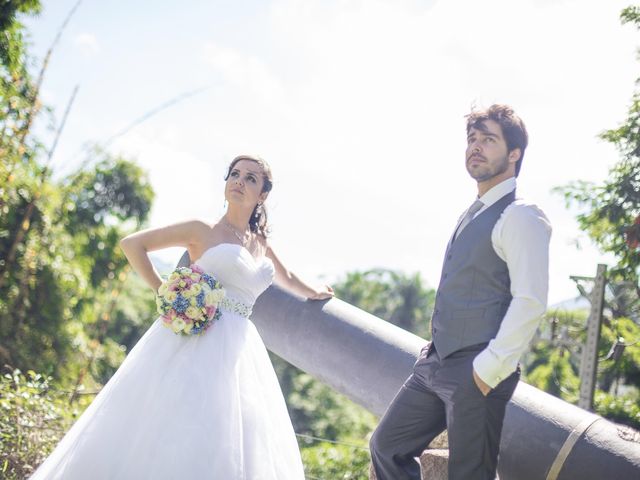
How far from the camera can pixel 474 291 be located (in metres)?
2.61

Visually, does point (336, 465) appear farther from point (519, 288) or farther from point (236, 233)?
point (519, 288)

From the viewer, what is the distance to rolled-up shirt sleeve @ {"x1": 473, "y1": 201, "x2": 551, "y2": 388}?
2.41 metres

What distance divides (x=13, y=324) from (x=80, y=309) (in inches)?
161

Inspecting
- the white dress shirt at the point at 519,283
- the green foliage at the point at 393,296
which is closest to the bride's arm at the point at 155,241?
the white dress shirt at the point at 519,283

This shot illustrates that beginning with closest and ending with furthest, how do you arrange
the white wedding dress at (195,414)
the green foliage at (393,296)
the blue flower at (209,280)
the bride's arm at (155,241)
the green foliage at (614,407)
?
the white wedding dress at (195,414) < the blue flower at (209,280) < the bride's arm at (155,241) < the green foliage at (614,407) < the green foliage at (393,296)

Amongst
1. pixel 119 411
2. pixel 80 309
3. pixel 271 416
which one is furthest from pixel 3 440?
pixel 80 309

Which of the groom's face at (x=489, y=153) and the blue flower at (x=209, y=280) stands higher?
the groom's face at (x=489, y=153)

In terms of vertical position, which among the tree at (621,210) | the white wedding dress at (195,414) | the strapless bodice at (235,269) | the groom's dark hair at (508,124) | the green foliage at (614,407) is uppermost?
the tree at (621,210)

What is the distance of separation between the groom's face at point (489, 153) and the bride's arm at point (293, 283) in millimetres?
1596

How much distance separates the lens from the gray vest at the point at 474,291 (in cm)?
256

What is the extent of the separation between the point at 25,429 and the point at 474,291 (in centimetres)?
352

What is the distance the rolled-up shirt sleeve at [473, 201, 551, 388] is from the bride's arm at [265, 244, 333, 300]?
171 cm

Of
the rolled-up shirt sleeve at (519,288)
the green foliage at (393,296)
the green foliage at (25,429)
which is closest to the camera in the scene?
the rolled-up shirt sleeve at (519,288)

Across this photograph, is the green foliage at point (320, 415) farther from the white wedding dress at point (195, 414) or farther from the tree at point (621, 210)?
the white wedding dress at point (195, 414)
